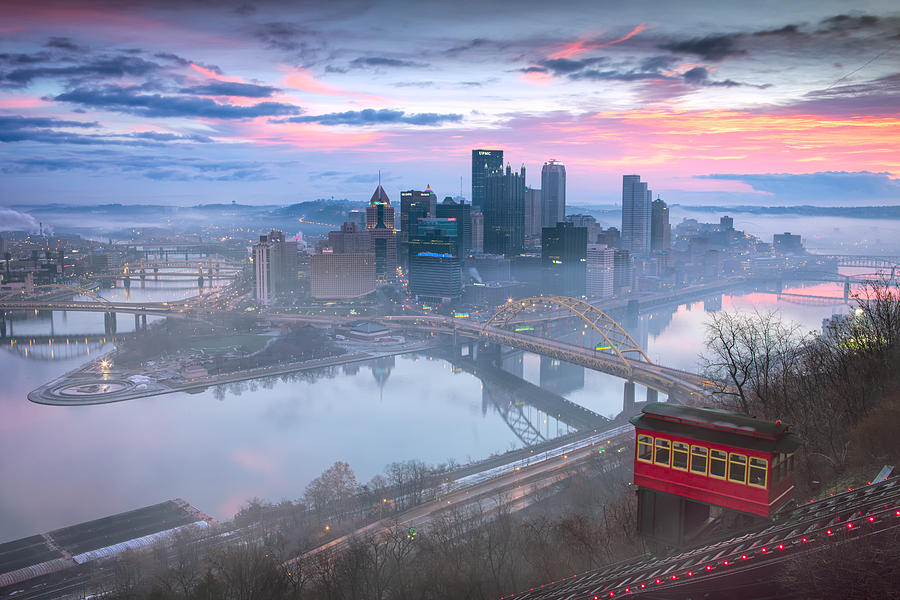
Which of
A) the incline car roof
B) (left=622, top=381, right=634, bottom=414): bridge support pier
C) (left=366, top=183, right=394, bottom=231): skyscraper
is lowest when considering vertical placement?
(left=622, top=381, right=634, bottom=414): bridge support pier

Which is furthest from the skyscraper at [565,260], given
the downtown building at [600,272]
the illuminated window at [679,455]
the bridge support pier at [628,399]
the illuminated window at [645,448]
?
the illuminated window at [679,455]

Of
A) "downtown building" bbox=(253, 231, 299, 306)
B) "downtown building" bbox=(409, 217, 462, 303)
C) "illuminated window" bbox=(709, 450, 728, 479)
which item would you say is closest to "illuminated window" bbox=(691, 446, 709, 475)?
"illuminated window" bbox=(709, 450, 728, 479)

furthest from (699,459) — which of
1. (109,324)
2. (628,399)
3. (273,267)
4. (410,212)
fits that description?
(410,212)

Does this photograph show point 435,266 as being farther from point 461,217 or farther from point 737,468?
point 737,468

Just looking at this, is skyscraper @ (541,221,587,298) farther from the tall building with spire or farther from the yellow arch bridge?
the tall building with spire

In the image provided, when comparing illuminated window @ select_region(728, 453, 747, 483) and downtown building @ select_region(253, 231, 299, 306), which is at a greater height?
illuminated window @ select_region(728, 453, 747, 483)
